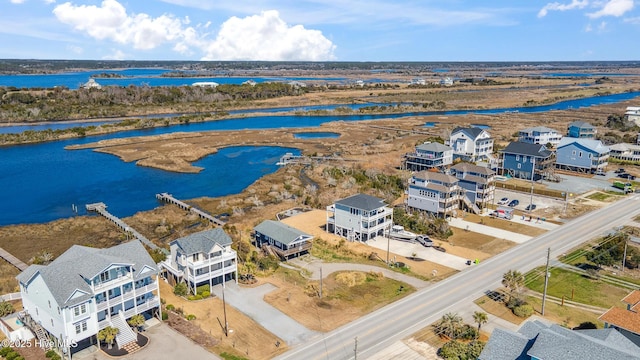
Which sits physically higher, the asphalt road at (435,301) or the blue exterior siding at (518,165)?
the blue exterior siding at (518,165)

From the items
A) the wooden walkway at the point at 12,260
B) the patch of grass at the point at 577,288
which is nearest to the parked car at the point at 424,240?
the patch of grass at the point at 577,288

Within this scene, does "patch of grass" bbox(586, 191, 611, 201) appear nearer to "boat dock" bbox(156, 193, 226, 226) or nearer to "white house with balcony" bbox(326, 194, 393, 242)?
"white house with balcony" bbox(326, 194, 393, 242)

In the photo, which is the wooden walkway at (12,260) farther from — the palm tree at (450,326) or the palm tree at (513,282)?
the palm tree at (513,282)

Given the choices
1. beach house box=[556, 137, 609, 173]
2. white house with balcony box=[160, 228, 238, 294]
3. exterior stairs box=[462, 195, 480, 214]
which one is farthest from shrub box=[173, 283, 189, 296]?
beach house box=[556, 137, 609, 173]

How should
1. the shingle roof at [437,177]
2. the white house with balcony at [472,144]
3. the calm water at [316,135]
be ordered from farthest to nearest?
1. the calm water at [316,135]
2. the white house with balcony at [472,144]
3. the shingle roof at [437,177]

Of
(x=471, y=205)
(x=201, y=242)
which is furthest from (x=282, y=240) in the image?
(x=471, y=205)

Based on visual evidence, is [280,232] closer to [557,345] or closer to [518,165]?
[557,345]

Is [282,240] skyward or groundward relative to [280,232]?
groundward
